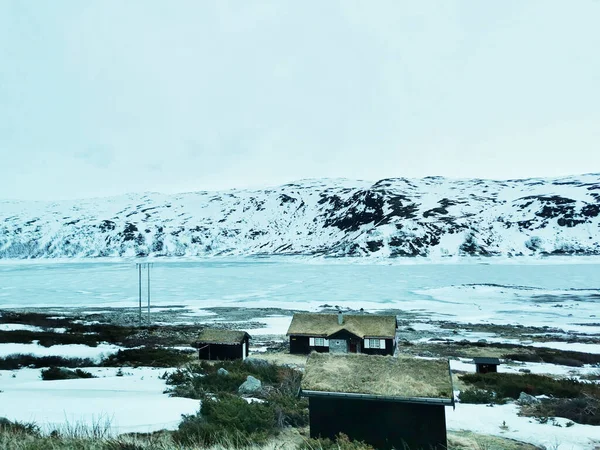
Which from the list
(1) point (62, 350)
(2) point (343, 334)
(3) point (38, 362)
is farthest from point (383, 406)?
(1) point (62, 350)

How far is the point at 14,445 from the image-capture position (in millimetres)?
6242

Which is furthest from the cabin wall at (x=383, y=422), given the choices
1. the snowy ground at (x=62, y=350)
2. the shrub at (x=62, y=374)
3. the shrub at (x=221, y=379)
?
the snowy ground at (x=62, y=350)

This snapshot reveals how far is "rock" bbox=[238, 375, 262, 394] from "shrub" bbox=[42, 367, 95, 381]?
30.6ft

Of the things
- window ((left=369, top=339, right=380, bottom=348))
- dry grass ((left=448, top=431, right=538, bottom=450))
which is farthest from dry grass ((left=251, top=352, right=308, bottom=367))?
dry grass ((left=448, top=431, right=538, bottom=450))

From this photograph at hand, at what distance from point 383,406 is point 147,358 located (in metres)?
20.9

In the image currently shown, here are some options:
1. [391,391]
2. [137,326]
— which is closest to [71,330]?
[137,326]

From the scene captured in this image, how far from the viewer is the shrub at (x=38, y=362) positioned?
24453 mm

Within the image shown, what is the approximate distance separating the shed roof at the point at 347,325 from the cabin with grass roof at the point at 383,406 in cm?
2024

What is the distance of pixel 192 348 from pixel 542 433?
25580mm

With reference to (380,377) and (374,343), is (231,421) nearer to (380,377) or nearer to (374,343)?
(380,377)

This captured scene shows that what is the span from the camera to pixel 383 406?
10914 mm

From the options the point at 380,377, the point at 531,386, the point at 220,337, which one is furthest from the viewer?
the point at 220,337

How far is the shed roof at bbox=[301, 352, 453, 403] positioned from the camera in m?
10.8

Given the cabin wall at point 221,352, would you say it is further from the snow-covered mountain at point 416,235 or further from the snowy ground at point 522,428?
the snow-covered mountain at point 416,235
